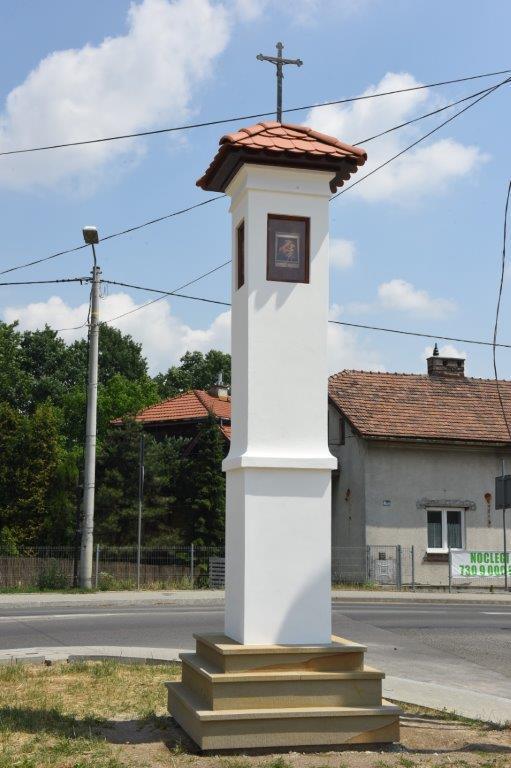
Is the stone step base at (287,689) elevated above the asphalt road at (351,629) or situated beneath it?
elevated above

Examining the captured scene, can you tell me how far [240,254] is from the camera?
24.9 feet

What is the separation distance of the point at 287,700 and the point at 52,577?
18.2 m

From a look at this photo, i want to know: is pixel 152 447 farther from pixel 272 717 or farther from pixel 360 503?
pixel 272 717

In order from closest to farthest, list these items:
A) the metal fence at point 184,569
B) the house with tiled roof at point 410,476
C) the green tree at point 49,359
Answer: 1. the metal fence at point 184,569
2. the house with tiled roof at point 410,476
3. the green tree at point 49,359

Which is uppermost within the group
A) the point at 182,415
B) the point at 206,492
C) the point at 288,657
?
the point at 182,415

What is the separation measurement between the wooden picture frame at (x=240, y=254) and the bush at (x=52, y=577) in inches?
690

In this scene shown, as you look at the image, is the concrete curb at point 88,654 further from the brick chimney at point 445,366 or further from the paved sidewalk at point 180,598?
the brick chimney at point 445,366

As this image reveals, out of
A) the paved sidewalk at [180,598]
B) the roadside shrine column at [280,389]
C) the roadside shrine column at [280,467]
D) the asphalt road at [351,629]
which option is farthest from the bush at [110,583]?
the roadside shrine column at [280,389]

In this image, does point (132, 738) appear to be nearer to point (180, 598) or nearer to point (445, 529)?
point (180, 598)

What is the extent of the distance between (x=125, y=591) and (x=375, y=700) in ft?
58.1

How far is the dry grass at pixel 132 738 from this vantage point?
5945mm

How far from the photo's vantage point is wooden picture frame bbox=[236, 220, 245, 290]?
7.46 metres

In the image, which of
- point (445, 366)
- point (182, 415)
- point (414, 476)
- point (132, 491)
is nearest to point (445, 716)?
point (414, 476)

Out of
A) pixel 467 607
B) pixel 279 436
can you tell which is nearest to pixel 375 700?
pixel 279 436
